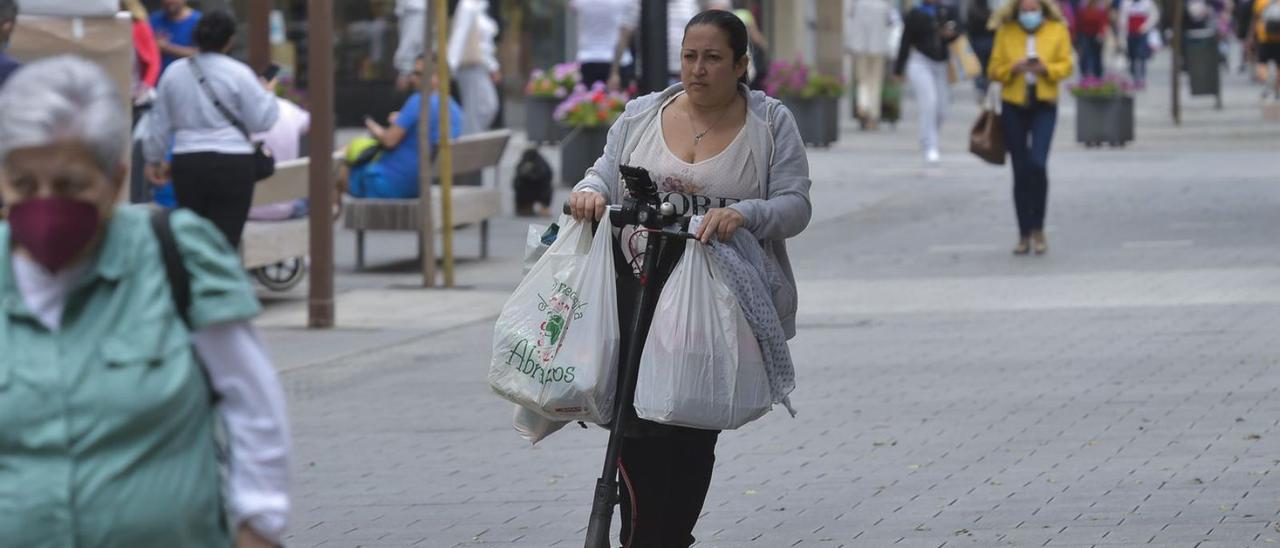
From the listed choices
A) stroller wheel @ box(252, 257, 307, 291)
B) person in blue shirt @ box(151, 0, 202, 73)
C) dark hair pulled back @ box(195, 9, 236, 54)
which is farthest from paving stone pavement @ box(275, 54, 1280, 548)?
person in blue shirt @ box(151, 0, 202, 73)

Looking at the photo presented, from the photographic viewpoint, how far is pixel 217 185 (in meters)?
10.9

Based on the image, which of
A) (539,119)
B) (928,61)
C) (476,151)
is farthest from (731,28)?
(539,119)

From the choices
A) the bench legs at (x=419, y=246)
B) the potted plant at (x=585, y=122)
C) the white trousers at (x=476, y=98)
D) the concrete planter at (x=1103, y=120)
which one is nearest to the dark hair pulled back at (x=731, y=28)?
the bench legs at (x=419, y=246)

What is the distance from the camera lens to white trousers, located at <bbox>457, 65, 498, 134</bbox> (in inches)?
741

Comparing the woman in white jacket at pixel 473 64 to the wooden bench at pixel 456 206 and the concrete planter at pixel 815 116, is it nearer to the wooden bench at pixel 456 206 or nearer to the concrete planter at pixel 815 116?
the wooden bench at pixel 456 206

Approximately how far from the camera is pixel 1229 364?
950 cm

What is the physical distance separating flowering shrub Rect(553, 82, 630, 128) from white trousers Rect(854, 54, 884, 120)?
8.60 meters

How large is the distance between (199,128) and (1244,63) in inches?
1371

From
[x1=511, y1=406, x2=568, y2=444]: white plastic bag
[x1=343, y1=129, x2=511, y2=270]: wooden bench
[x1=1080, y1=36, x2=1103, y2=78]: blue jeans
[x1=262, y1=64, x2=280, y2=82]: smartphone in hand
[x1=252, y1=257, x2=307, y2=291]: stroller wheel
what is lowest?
[x1=252, y1=257, x2=307, y2=291]: stroller wheel

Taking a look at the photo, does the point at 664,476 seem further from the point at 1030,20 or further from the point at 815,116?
the point at 815,116

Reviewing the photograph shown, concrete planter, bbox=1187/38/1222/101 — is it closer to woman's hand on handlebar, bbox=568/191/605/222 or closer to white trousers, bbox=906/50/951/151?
white trousers, bbox=906/50/951/151

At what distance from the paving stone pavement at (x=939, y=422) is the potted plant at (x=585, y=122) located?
399cm

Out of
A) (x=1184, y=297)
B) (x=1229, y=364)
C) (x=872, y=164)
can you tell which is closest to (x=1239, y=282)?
(x=1184, y=297)

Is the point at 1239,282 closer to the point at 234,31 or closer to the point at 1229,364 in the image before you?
the point at 1229,364
